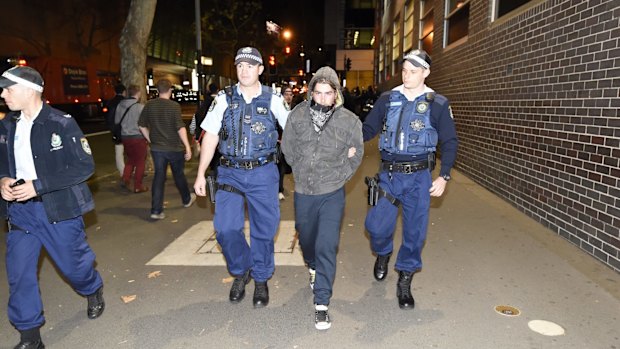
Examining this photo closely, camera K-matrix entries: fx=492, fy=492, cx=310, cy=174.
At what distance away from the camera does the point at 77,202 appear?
11.7 ft

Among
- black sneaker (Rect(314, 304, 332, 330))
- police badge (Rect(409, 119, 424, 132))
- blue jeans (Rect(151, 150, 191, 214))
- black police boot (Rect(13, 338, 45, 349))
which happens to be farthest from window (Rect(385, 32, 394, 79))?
black police boot (Rect(13, 338, 45, 349))

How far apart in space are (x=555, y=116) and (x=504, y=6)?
10.0 feet

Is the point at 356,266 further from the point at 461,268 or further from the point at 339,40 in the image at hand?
the point at 339,40

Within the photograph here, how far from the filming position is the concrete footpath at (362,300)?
3627 mm

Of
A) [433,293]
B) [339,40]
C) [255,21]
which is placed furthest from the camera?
[339,40]

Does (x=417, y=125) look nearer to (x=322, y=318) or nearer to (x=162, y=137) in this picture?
(x=322, y=318)

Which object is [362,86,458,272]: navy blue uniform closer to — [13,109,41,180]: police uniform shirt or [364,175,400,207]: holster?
[364,175,400,207]: holster

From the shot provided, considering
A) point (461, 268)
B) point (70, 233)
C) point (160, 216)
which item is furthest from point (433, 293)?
point (160, 216)

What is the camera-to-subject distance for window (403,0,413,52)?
19625 millimetres

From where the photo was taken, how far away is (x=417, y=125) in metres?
4.12

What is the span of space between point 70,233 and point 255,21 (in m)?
47.7

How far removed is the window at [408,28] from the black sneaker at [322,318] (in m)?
17.0

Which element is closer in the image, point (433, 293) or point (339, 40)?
point (433, 293)

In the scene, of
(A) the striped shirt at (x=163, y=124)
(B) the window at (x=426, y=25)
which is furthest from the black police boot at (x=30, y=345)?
(B) the window at (x=426, y=25)
